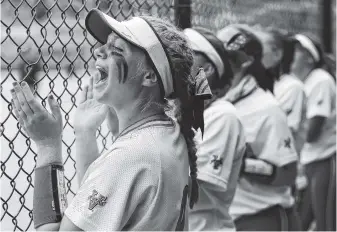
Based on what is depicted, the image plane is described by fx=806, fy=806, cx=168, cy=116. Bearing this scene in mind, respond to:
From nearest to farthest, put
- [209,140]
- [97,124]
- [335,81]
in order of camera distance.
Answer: [97,124] → [209,140] → [335,81]

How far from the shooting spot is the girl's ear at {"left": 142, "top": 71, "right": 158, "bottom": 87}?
2.40m

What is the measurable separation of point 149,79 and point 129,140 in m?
0.21

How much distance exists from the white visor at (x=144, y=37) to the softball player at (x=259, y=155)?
1861 mm

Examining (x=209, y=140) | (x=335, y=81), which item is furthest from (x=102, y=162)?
(x=335, y=81)

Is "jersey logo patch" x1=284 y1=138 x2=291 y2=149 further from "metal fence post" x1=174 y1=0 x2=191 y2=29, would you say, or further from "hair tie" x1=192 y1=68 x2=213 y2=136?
"hair tie" x1=192 y1=68 x2=213 y2=136

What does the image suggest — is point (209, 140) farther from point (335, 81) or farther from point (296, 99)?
point (335, 81)

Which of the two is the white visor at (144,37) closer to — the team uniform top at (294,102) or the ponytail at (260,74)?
the ponytail at (260,74)

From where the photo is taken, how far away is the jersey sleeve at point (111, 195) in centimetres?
222

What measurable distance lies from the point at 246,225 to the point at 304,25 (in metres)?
4.44

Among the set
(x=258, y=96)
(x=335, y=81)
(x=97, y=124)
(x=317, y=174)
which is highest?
(x=97, y=124)

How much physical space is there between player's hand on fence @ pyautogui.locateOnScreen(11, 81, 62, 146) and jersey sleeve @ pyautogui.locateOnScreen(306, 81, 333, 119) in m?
4.03

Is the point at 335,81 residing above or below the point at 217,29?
below

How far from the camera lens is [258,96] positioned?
442 cm

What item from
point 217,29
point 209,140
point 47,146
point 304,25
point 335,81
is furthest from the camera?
point 304,25
